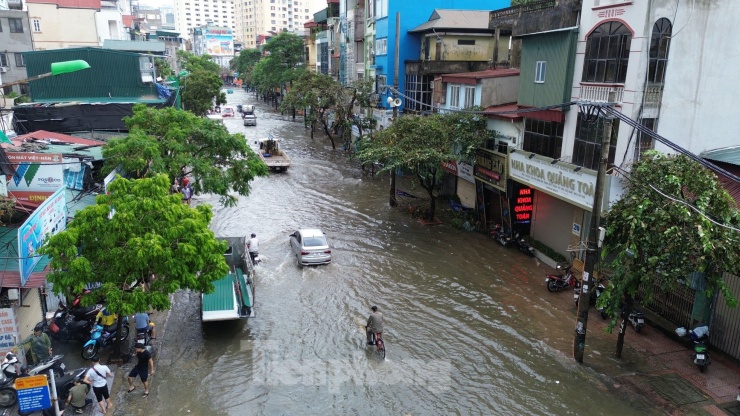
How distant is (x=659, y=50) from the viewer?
16.9m

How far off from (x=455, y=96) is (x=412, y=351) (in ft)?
58.0

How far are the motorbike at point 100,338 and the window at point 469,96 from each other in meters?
19.5

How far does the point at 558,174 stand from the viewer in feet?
64.7

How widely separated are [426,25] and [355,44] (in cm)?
1522

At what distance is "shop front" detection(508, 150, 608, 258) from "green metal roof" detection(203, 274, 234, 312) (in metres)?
11.5

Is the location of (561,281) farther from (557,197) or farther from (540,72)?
(540,72)

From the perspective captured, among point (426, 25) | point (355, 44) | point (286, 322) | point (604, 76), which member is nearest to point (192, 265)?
point (286, 322)

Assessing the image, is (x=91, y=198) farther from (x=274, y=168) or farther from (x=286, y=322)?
(x=274, y=168)

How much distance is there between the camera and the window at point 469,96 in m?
27.5

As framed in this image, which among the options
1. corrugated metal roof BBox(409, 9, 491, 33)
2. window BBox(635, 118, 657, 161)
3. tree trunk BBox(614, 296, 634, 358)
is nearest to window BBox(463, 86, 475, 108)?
corrugated metal roof BBox(409, 9, 491, 33)

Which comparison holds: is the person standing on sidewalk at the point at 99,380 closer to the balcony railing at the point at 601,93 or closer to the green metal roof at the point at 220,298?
the green metal roof at the point at 220,298

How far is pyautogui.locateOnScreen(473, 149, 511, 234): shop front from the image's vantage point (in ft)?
80.4

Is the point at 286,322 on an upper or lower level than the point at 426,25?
lower

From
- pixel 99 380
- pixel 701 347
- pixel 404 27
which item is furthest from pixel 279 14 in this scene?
pixel 701 347
